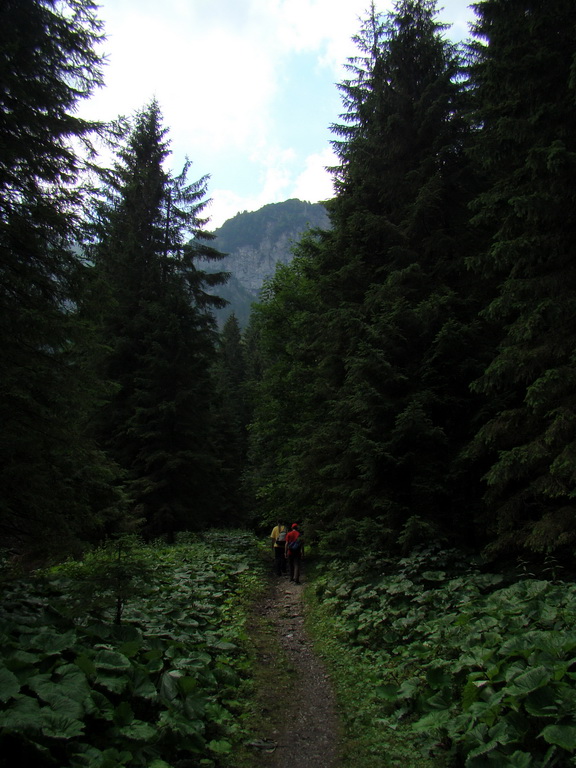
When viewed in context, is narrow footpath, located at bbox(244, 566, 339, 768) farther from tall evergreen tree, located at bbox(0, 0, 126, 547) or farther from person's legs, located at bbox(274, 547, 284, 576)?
person's legs, located at bbox(274, 547, 284, 576)

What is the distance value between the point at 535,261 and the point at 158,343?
43.2 ft

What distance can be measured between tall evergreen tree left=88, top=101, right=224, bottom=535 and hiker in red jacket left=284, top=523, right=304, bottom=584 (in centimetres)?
527

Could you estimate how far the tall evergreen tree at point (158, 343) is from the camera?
16828 millimetres

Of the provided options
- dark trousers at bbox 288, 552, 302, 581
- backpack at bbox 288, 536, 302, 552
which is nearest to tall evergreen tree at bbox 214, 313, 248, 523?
backpack at bbox 288, 536, 302, 552

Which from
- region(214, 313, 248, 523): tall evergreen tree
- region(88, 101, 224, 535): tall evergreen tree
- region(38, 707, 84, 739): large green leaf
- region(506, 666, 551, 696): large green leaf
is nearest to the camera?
region(38, 707, 84, 739): large green leaf

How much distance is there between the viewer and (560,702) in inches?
137

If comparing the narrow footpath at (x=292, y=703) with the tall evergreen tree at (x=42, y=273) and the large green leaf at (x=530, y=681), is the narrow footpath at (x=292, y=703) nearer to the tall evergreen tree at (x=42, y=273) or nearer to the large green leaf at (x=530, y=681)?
the large green leaf at (x=530, y=681)

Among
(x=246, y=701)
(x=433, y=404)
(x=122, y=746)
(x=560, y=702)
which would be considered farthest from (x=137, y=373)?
(x=560, y=702)

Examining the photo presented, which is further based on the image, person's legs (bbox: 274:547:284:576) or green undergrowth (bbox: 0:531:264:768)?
person's legs (bbox: 274:547:284:576)

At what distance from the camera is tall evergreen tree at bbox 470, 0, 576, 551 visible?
6.74 m

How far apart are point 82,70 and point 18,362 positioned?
17.6ft

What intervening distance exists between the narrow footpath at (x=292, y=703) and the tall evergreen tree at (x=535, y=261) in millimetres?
3655

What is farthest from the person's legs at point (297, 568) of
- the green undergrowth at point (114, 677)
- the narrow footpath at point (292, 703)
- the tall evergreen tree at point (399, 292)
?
the green undergrowth at point (114, 677)

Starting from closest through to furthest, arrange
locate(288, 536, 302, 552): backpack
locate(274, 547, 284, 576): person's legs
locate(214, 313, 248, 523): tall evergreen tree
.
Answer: locate(288, 536, 302, 552): backpack, locate(274, 547, 284, 576): person's legs, locate(214, 313, 248, 523): tall evergreen tree
